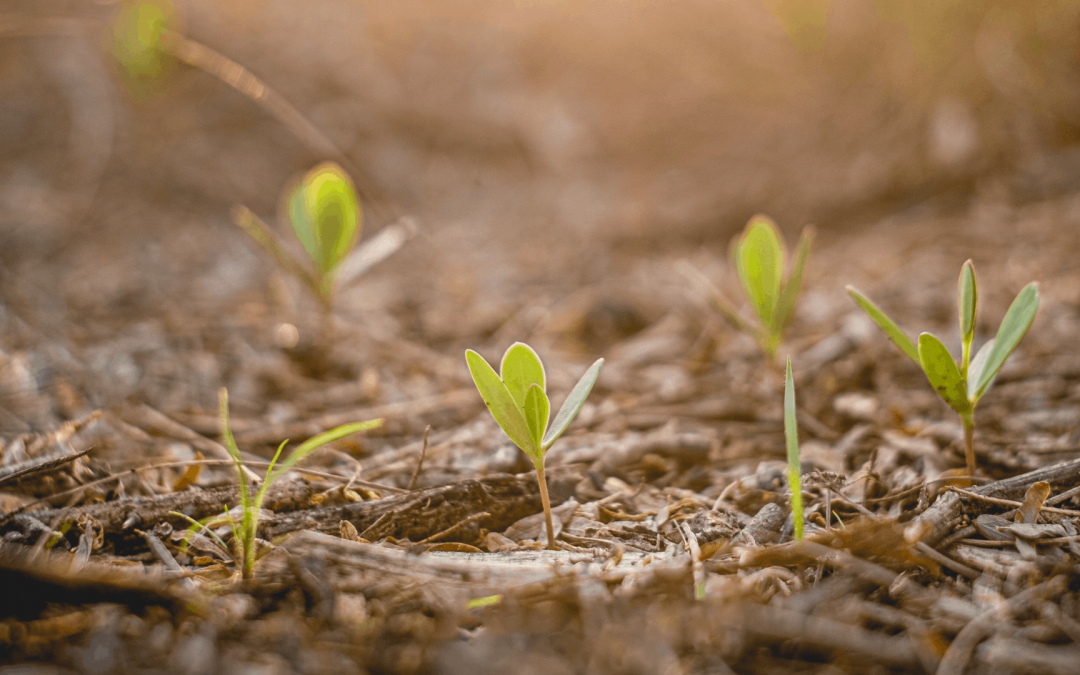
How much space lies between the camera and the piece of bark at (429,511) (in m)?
0.80

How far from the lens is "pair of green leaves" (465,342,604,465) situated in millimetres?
743

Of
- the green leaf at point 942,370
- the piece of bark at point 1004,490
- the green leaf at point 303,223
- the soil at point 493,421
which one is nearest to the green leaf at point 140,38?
the soil at point 493,421

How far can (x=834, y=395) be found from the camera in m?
1.28

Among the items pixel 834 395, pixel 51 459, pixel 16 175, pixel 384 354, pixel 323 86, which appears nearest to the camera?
pixel 51 459

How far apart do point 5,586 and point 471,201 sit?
9.18 ft

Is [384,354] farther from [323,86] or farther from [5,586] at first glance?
[323,86]

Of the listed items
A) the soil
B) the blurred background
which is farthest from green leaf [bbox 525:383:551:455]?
the blurred background

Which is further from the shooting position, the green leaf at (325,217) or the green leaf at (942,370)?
the green leaf at (325,217)

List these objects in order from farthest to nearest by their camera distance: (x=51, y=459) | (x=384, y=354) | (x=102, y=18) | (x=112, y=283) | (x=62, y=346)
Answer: (x=102, y=18)
(x=112, y=283)
(x=384, y=354)
(x=62, y=346)
(x=51, y=459)

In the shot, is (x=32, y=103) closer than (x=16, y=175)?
No

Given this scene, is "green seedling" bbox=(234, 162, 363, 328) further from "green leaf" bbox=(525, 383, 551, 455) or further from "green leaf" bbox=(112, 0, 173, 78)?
"green leaf" bbox=(112, 0, 173, 78)

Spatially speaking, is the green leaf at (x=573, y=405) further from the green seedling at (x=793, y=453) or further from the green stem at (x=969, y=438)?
the green stem at (x=969, y=438)

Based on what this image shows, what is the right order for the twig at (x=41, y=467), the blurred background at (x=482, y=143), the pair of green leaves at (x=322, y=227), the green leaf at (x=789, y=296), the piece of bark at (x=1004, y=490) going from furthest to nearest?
the blurred background at (x=482, y=143), the pair of green leaves at (x=322, y=227), the green leaf at (x=789, y=296), the twig at (x=41, y=467), the piece of bark at (x=1004, y=490)

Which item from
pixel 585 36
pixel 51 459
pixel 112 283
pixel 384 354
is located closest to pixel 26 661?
pixel 51 459
